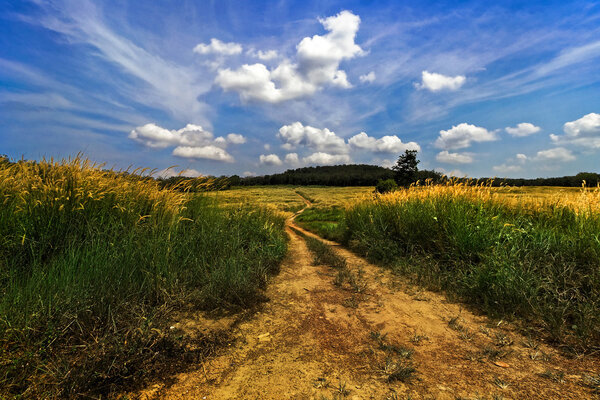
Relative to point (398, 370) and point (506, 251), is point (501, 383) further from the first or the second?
point (506, 251)

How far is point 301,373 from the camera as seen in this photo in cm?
258

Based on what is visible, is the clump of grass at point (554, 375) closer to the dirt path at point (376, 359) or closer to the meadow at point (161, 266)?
the dirt path at point (376, 359)

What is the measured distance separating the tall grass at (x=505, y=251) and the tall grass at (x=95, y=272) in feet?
12.2

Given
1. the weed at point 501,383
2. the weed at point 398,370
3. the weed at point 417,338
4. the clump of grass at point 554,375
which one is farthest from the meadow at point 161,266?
the weed at point 398,370

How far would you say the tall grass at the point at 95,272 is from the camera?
7.55 ft

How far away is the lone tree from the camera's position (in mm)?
43625

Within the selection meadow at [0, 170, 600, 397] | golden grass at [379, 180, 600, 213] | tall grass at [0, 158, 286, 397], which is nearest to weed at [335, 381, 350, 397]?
meadow at [0, 170, 600, 397]

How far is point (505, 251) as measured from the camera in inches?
187

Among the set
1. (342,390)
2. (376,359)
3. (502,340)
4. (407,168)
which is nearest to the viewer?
(342,390)

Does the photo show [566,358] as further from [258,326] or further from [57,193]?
[57,193]

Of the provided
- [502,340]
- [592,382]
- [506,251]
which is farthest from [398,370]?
[506,251]

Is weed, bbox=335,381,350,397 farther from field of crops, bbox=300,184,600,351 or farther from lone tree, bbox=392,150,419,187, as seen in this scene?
lone tree, bbox=392,150,419,187

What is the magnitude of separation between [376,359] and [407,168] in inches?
1800

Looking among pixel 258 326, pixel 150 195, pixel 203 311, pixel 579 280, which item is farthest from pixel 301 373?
pixel 150 195
